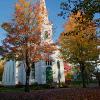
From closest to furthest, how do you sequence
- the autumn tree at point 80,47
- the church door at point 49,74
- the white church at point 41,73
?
the autumn tree at point 80,47
the white church at point 41,73
the church door at point 49,74

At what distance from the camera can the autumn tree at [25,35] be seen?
32812 millimetres

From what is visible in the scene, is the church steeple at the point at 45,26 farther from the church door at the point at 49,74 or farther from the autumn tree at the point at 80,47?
the church door at the point at 49,74

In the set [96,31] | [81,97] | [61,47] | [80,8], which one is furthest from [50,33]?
[81,97]

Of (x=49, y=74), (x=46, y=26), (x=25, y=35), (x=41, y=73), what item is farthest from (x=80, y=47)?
(x=49, y=74)

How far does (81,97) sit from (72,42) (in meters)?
24.9

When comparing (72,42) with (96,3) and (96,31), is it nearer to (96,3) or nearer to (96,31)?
(96,31)

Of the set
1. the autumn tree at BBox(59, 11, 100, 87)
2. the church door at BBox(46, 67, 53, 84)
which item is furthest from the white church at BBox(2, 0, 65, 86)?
the autumn tree at BBox(59, 11, 100, 87)

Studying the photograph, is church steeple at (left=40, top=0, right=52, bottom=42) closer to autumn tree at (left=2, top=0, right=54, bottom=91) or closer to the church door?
autumn tree at (left=2, top=0, right=54, bottom=91)

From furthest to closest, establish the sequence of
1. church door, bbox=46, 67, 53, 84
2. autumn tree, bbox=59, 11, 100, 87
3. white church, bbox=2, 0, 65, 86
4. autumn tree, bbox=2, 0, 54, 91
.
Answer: church door, bbox=46, 67, 53, 84, white church, bbox=2, 0, 65, 86, autumn tree, bbox=59, 11, 100, 87, autumn tree, bbox=2, 0, 54, 91

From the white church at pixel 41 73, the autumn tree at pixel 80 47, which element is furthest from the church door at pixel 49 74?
the autumn tree at pixel 80 47

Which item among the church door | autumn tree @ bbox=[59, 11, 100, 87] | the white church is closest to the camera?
autumn tree @ bbox=[59, 11, 100, 87]

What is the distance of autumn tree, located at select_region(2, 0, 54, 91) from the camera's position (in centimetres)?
3281

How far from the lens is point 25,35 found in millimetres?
32906

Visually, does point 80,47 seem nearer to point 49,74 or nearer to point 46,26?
point 46,26
